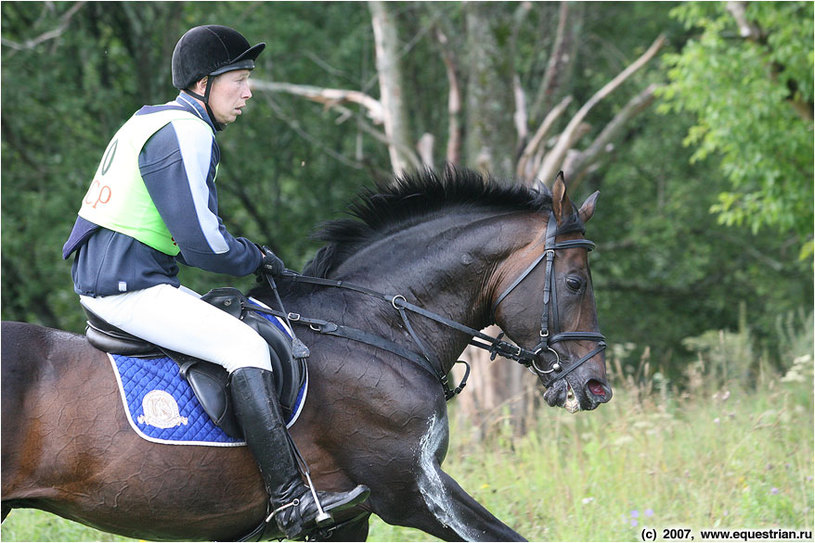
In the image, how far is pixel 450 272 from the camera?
13.6 ft

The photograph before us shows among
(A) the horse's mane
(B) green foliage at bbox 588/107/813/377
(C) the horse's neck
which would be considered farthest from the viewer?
(B) green foliage at bbox 588/107/813/377

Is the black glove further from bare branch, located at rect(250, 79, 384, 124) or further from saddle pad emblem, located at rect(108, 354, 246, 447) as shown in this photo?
bare branch, located at rect(250, 79, 384, 124)

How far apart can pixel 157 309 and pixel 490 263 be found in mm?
1597

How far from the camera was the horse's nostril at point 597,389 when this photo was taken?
394cm

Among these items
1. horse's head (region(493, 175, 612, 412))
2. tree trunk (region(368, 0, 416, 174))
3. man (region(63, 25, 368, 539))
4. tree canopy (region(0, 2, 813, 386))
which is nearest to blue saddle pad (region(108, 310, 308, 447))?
man (region(63, 25, 368, 539))

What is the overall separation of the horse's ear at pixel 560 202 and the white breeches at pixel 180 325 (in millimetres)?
1573

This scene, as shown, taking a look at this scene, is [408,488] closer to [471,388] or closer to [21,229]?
[471,388]

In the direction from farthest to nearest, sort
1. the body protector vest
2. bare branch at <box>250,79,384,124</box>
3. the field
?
bare branch at <box>250,79,384,124</box>
the field
the body protector vest

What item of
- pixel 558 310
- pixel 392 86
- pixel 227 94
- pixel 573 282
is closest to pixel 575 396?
pixel 558 310

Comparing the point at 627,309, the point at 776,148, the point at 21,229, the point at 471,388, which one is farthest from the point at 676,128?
the point at 21,229

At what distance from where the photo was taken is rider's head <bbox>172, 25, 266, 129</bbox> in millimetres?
3715

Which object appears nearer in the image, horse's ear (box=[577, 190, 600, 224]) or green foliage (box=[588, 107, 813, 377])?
horse's ear (box=[577, 190, 600, 224])

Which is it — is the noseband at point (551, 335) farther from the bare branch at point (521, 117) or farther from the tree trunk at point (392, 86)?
the tree trunk at point (392, 86)

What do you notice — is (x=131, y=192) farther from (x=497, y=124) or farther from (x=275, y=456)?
(x=497, y=124)
